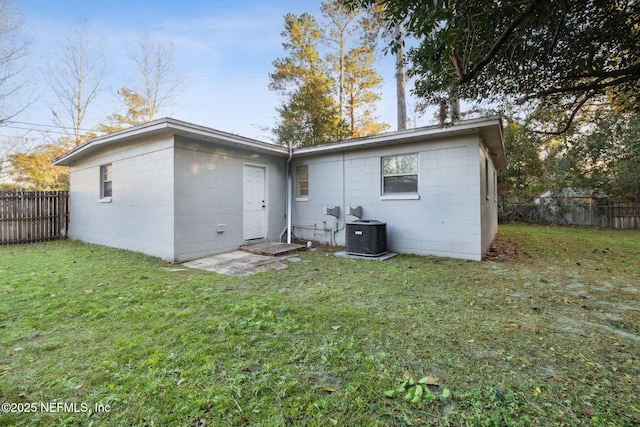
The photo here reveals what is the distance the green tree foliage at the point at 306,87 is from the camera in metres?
14.7

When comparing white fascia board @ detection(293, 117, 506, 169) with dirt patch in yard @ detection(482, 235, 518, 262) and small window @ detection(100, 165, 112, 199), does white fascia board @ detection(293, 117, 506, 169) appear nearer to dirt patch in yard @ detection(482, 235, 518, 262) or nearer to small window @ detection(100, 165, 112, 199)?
dirt patch in yard @ detection(482, 235, 518, 262)

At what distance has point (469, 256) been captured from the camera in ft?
20.6

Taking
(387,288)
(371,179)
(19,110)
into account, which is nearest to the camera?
(387,288)

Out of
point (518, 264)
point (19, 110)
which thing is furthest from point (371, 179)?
point (19, 110)

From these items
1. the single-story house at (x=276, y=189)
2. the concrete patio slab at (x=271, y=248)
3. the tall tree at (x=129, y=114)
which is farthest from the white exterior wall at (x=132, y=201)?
the tall tree at (x=129, y=114)

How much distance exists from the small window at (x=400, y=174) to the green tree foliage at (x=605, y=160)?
7.44m

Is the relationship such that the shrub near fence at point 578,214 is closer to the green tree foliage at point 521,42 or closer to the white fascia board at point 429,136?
the white fascia board at point 429,136

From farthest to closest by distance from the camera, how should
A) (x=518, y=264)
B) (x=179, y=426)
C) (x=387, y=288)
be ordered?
(x=518, y=264), (x=387, y=288), (x=179, y=426)

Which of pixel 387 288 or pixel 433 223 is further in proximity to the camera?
pixel 433 223

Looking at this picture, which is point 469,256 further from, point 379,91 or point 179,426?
point 379,91

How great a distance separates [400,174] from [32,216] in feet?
37.1

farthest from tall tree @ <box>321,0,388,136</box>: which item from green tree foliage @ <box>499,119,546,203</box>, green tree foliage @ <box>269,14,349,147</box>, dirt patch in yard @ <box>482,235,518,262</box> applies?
dirt patch in yard @ <box>482,235,518,262</box>

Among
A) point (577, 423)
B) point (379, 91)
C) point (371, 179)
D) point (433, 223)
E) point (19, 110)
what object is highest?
point (379, 91)

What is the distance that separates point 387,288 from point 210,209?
15.0 ft
